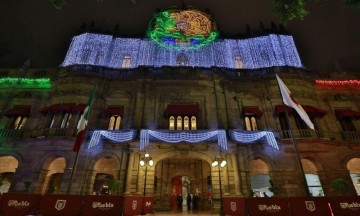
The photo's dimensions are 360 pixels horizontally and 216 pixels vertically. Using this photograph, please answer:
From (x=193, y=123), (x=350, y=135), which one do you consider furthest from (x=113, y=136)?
(x=350, y=135)

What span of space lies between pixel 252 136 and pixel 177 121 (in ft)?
21.6

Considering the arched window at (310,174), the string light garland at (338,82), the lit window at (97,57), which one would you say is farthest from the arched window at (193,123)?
the string light garland at (338,82)

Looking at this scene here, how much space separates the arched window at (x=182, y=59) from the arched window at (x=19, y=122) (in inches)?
632

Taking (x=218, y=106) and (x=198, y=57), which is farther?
(x=198, y=57)

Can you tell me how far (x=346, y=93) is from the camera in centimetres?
2119

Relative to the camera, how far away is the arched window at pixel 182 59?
2261 centimetres

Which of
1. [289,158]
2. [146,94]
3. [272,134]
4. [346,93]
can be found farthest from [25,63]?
[346,93]

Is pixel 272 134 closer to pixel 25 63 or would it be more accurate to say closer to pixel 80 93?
pixel 80 93

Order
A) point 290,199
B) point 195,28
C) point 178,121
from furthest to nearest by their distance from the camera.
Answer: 1. point 195,28
2. point 178,121
3. point 290,199

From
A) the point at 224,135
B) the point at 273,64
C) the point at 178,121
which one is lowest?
the point at 224,135

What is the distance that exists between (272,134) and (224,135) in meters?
4.15

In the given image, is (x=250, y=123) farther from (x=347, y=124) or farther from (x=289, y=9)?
(x=289, y=9)

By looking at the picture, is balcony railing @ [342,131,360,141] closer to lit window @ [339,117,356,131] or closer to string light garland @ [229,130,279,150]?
lit window @ [339,117,356,131]

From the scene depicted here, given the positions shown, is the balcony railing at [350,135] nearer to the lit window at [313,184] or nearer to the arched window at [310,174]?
the arched window at [310,174]
